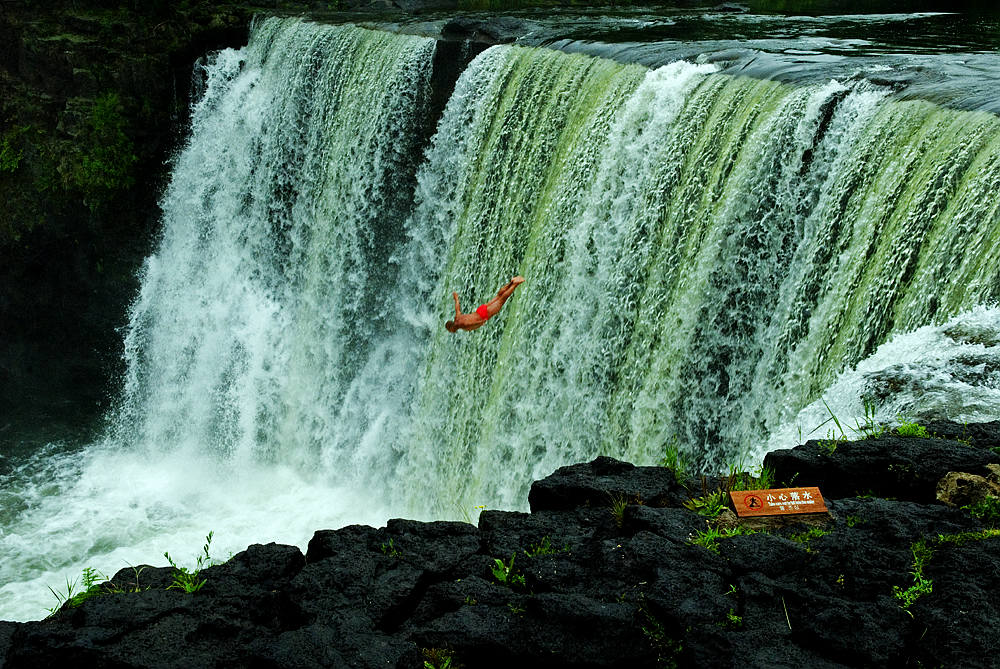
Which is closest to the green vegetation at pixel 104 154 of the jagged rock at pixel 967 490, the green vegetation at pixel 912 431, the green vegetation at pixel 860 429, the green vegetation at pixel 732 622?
the green vegetation at pixel 860 429

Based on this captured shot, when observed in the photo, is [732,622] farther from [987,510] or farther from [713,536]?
[987,510]

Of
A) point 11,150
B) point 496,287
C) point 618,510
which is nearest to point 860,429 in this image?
point 618,510

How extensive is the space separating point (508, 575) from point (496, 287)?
642 centimetres

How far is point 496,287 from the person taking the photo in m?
11.0

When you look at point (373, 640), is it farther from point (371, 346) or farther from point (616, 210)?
point (371, 346)

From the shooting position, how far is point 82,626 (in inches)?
187

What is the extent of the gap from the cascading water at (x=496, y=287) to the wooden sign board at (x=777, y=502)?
122cm

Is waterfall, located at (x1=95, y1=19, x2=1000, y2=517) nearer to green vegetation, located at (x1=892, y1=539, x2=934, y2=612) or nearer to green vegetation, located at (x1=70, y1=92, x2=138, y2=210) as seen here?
green vegetation, located at (x1=70, y1=92, x2=138, y2=210)

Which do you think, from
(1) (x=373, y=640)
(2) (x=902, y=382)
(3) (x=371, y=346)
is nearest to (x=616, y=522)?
(1) (x=373, y=640)

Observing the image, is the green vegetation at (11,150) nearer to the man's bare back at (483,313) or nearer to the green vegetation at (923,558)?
the man's bare back at (483,313)

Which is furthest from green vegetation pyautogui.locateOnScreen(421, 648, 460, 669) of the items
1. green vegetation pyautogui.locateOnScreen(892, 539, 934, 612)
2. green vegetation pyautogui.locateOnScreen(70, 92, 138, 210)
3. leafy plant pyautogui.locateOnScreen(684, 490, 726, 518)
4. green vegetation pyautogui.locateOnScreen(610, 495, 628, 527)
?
green vegetation pyautogui.locateOnScreen(70, 92, 138, 210)

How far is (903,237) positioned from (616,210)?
3181 millimetres

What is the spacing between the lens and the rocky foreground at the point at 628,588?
3938mm

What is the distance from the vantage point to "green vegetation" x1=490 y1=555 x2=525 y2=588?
190 inches
